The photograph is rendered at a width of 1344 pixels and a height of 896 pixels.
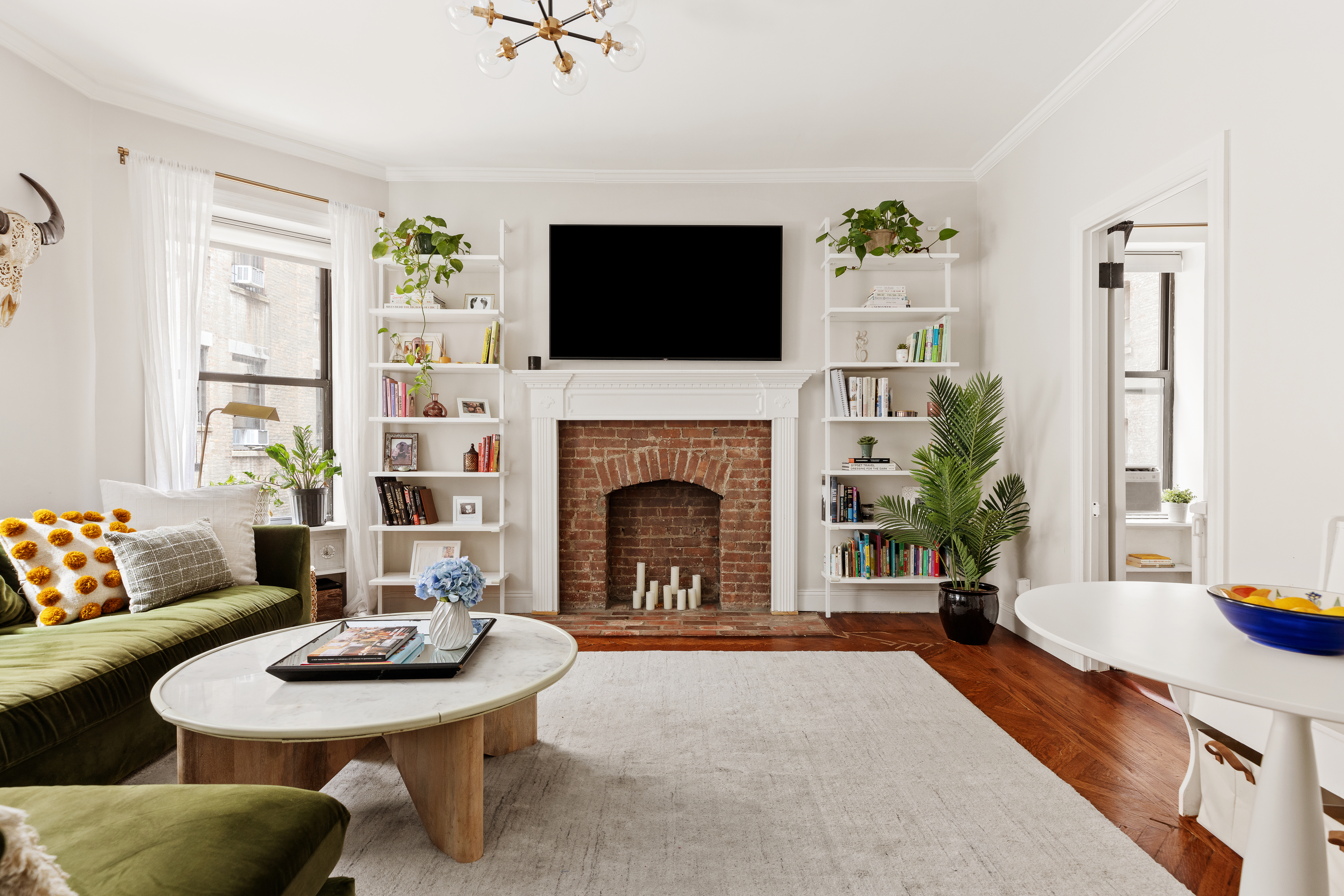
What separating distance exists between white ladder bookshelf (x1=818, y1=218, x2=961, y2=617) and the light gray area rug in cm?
135

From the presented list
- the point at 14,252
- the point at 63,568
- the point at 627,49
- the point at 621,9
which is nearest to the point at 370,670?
the point at 63,568

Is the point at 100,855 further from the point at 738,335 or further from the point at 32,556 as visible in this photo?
the point at 738,335

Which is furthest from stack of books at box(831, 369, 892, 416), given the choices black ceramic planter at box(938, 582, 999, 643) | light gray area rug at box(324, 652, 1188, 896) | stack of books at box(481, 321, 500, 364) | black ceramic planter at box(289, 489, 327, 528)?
black ceramic planter at box(289, 489, 327, 528)

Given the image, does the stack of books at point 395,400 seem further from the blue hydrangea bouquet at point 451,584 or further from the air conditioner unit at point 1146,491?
the air conditioner unit at point 1146,491

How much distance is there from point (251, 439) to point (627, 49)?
313 cm

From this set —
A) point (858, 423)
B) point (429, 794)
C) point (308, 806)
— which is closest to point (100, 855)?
point (308, 806)

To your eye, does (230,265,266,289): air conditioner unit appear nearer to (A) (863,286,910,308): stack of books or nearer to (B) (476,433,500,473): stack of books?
(B) (476,433,500,473): stack of books

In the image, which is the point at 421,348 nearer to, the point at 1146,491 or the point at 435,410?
the point at 435,410

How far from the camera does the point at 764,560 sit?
13.9ft

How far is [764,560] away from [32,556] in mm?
3406

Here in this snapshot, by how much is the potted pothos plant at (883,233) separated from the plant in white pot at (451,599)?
2867 mm

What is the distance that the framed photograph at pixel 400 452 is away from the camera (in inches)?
162

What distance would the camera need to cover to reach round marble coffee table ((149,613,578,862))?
1.47m

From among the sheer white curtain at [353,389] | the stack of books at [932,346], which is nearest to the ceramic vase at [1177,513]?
the stack of books at [932,346]
